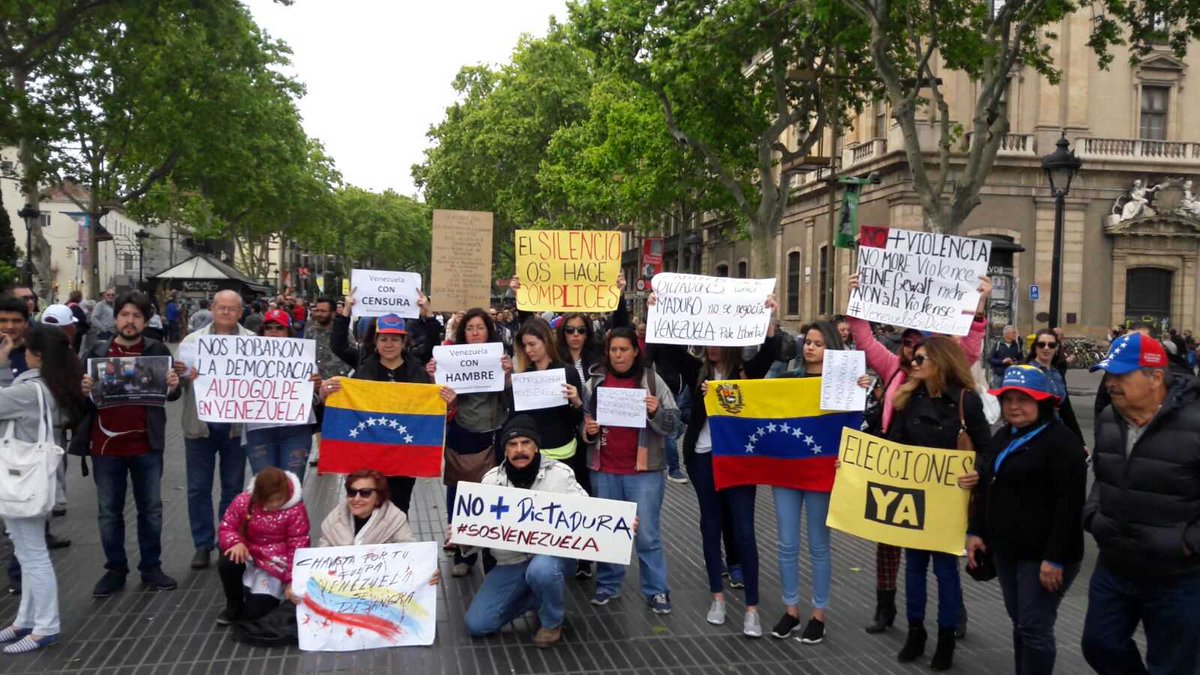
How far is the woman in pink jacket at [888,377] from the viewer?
19.8 ft

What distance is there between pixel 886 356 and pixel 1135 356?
2211 millimetres

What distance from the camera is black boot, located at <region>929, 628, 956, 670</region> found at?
5.57 metres

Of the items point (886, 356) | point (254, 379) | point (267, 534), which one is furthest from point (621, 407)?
point (254, 379)

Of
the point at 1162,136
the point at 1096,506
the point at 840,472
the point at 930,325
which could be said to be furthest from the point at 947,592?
the point at 1162,136

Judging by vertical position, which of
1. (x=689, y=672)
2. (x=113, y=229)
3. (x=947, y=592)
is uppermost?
(x=113, y=229)

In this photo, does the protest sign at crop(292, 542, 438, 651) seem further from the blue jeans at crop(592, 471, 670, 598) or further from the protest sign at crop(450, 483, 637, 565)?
the blue jeans at crop(592, 471, 670, 598)

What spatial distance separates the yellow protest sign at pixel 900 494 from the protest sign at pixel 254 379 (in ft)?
12.1

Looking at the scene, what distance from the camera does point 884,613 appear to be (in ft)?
20.4

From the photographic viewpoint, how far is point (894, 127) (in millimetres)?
33438

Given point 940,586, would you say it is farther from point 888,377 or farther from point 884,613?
point 888,377

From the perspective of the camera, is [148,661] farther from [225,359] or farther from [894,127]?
[894,127]

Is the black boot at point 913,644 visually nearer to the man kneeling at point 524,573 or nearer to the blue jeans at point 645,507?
the blue jeans at point 645,507

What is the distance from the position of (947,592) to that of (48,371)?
538cm

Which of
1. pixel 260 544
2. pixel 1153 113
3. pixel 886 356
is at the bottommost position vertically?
pixel 260 544
